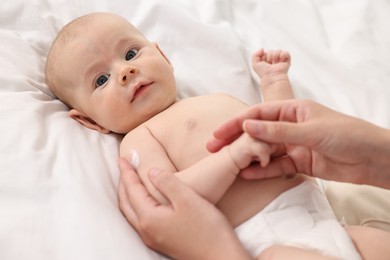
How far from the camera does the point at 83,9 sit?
1562 millimetres

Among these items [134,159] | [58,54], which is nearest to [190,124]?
[134,159]

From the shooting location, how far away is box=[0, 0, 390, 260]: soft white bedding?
2.91 ft

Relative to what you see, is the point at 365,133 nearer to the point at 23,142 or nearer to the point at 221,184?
the point at 221,184

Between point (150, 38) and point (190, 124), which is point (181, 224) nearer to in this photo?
point (190, 124)

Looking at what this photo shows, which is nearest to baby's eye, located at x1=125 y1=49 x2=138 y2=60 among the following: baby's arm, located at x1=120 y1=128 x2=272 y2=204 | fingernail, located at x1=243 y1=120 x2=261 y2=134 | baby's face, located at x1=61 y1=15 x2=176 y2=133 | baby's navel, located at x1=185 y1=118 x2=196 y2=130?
baby's face, located at x1=61 y1=15 x2=176 y2=133

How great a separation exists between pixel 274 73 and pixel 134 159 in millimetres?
443

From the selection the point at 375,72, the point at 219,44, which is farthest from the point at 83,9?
the point at 375,72

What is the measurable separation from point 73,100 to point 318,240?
721mm

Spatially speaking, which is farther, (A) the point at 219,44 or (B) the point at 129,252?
(A) the point at 219,44

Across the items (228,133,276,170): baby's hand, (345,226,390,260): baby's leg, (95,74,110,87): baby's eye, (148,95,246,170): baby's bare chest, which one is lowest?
(345,226,390,260): baby's leg

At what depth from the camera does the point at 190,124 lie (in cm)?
114

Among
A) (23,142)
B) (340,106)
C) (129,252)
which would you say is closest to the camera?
(129,252)

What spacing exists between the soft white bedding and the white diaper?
21 centimetres

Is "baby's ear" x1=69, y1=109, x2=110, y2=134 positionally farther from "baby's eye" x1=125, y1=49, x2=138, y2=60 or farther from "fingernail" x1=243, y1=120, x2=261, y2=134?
"fingernail" x1=243, y1=120, x2=261, y2=134
